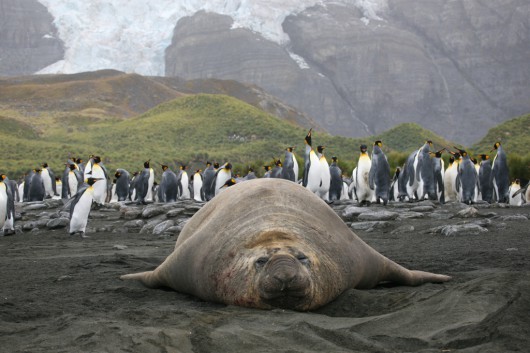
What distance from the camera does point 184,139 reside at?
4828cm

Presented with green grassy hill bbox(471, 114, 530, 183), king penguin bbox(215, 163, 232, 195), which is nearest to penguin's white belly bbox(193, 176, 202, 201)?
king penguin bbox(215, 163, 232, 195)

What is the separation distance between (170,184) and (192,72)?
279 feet

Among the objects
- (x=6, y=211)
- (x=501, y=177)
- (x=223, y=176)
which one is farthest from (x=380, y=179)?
(x=6, y=211)

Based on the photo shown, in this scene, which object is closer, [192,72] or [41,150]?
[41,150]

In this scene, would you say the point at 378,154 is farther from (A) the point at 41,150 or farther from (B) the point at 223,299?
(A) the point at 41,150

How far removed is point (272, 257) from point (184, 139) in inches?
1771

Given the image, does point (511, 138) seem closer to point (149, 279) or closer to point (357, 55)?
point (149, 279)

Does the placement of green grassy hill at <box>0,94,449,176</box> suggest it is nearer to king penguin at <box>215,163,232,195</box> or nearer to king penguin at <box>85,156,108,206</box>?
king penguin at <box>215,163,232,195</box>

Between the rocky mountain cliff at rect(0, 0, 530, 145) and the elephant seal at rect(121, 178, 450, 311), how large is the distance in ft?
289

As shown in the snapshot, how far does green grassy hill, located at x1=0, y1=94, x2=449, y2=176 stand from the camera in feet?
134

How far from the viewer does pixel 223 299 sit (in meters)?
4.06

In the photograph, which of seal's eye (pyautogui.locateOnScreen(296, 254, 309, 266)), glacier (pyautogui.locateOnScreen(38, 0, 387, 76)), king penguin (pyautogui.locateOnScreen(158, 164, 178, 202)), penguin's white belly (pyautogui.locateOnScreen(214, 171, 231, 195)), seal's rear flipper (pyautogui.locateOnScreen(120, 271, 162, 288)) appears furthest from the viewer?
glacier (pyautogui.locateOnScreen(38, 0, 387, 76))

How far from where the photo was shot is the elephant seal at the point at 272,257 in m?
3.74

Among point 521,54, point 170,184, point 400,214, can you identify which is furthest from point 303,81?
point 400,214
